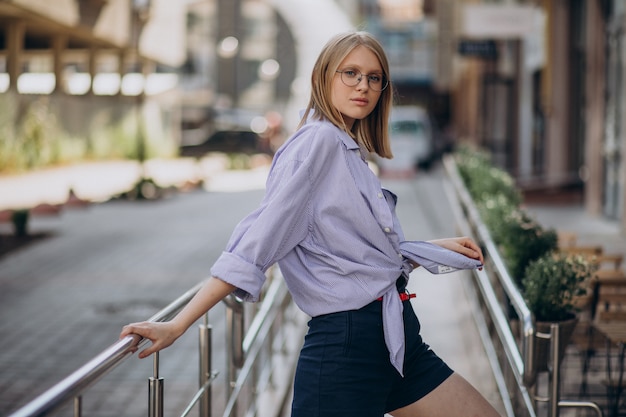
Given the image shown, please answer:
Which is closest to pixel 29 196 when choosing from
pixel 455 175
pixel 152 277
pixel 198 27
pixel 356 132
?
pixel 152 277

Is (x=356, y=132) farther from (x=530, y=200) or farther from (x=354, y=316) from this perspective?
(x=530, y=200)

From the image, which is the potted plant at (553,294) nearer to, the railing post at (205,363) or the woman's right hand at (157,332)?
the railing post at (205,363)

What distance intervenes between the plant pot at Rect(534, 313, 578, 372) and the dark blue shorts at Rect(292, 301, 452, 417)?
3.67 feet

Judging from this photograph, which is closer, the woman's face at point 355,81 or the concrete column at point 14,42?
the woman's face at point 355,81

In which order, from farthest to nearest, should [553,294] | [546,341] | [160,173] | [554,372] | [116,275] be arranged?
[160,173] < [116,275] < [553,294] < [546,341] < [554,372]

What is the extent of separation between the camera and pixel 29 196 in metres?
17.3

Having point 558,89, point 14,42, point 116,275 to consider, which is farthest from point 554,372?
point 14,42

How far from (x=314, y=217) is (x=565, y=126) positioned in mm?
14597

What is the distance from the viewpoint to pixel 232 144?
33656mm

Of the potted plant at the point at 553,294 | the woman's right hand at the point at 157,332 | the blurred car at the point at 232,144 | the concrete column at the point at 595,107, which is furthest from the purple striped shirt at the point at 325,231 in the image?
the blurred car at the point at 232,144

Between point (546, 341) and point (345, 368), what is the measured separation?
1409 millimetres

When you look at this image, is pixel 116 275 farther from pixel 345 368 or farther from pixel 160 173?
pixel 160 173

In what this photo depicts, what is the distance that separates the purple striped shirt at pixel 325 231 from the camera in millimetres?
2211

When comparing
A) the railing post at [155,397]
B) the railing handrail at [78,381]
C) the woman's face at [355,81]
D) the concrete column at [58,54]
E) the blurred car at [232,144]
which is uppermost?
the concrete column at [58,54]
